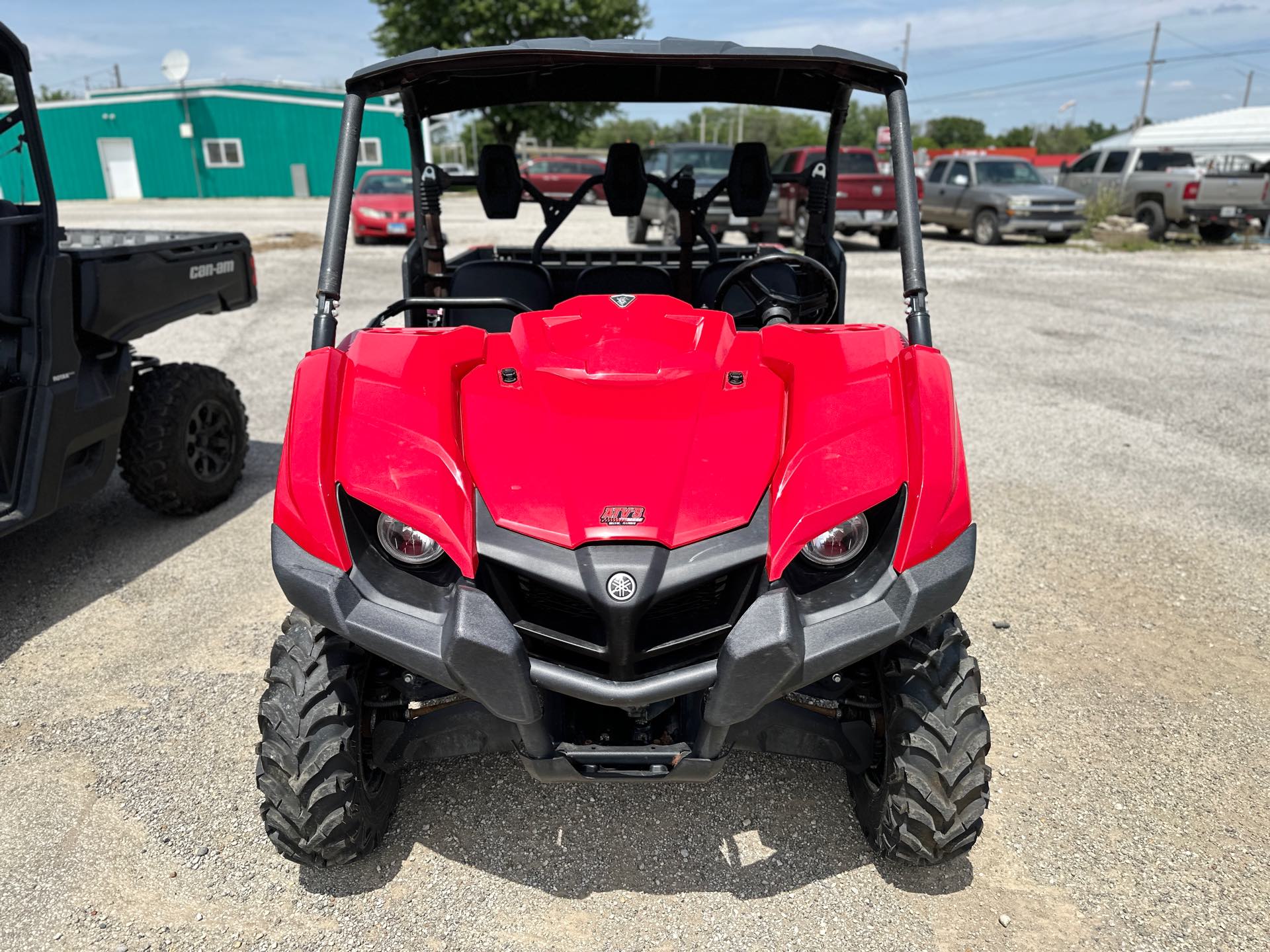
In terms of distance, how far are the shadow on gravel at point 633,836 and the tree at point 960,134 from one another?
104323mm

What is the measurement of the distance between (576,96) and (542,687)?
2657mm

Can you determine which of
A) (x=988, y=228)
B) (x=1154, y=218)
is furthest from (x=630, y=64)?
(x=1154, y=218)

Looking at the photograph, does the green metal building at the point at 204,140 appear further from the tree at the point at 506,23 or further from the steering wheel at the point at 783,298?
the steering wheel at the point at 783,298

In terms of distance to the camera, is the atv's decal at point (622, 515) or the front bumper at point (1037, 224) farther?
the front bumper at point (1037, 224)

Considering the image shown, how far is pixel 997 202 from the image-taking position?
16.1m

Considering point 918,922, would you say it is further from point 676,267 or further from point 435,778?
point 676,267

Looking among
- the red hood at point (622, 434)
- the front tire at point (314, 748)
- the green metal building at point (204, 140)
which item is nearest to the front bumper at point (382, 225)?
the red hood at point (622, 434)

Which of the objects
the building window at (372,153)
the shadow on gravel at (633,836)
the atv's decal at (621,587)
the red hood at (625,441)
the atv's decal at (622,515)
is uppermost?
the building window at (372,153)

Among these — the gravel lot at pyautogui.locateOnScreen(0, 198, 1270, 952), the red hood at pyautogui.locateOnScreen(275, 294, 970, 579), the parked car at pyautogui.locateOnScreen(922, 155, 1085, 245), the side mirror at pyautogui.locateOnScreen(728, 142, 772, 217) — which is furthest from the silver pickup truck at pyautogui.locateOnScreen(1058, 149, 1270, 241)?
the red hood at pyautogui.locateOnScreen(275, 294, 970, 579)

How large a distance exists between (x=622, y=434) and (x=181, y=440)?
3.25 metres

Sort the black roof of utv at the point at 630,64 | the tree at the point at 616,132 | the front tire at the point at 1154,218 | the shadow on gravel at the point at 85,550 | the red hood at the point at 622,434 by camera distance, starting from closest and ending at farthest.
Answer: the red hood at the point at 622,434, the black roof of utv at the point at 630,64, the shadow on gravel at the point at 85,550, the front tire at the point at 1154,218, the tree at the point at 616,132

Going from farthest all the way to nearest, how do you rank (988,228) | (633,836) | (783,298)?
(988,228) < (783,298) < (633,836)

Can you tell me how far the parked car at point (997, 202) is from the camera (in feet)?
52.4

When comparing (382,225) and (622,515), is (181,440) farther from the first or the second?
(382,225)
